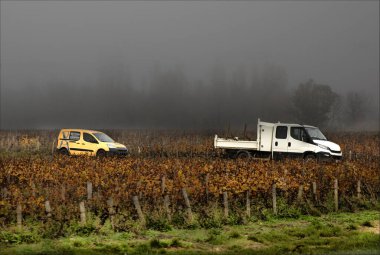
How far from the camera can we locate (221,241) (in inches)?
492

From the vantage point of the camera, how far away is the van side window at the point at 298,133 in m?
27.0

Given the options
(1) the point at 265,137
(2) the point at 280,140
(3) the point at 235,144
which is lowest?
(3) the point at 235,144

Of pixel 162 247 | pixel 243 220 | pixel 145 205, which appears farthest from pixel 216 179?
pixel 162 247

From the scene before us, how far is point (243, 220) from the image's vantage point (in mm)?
14828

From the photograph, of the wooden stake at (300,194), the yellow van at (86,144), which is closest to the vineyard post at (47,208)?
the wooden stake at (300,194)

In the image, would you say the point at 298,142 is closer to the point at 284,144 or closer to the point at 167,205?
the point at 284,144

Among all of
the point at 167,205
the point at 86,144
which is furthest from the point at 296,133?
the point at 167,205

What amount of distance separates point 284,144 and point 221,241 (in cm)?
1565

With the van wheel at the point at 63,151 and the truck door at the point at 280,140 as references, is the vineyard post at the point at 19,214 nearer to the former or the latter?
the van wheel at the point at 63,151

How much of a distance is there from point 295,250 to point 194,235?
2753mm

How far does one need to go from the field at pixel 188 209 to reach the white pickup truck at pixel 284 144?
625cm

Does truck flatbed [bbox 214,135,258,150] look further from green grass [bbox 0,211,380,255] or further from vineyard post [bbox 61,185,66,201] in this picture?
vineyard post [bbox 61,185,66,201]

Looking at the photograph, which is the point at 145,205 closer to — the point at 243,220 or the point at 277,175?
the point at 243,220

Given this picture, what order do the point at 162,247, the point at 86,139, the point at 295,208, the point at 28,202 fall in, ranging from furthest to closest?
the point at 86,139 < the point at 295,208 < the point at 28,202 < the point at 162,247
